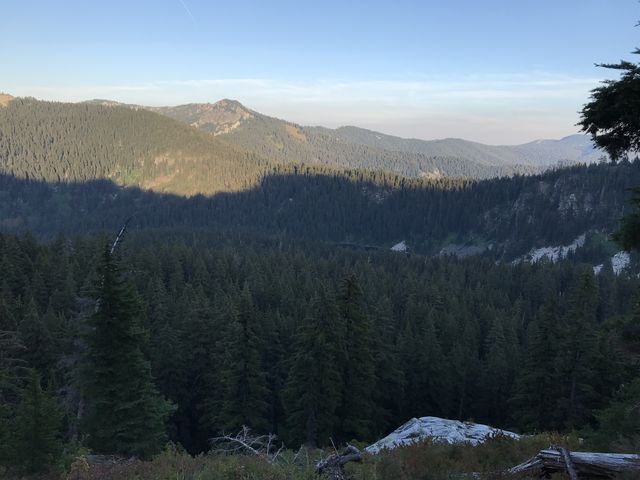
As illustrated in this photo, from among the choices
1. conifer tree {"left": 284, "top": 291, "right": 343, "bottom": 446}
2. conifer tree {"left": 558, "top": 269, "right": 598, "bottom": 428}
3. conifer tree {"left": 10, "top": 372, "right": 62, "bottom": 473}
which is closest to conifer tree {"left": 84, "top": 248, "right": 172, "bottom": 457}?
conifer tree {"left": 10, "top": 372, "right": 62, "bottom": 473}

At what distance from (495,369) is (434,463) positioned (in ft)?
113

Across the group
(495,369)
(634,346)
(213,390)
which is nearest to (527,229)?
(495,369)

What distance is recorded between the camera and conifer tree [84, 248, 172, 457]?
1959 cm

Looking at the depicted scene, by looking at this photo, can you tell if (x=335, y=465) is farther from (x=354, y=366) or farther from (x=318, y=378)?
(x=354, y=366)

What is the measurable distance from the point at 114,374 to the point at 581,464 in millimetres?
17642

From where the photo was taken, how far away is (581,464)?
813cm

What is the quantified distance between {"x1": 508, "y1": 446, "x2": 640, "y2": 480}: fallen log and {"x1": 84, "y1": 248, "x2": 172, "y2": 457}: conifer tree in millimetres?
15966

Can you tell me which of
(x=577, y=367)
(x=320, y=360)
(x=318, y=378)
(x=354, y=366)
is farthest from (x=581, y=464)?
(x=577, y=367)

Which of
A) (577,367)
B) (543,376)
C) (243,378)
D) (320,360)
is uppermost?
(577,367)

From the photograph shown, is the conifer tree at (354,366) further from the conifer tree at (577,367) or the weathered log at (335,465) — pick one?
the weathered log at (335,465)

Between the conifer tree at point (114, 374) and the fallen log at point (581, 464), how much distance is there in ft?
52.4

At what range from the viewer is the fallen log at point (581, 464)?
788 centimetres

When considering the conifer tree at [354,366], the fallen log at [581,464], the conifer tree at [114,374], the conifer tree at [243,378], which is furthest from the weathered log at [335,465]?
the conifer tree at [243,378]

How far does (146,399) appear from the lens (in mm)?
20234
